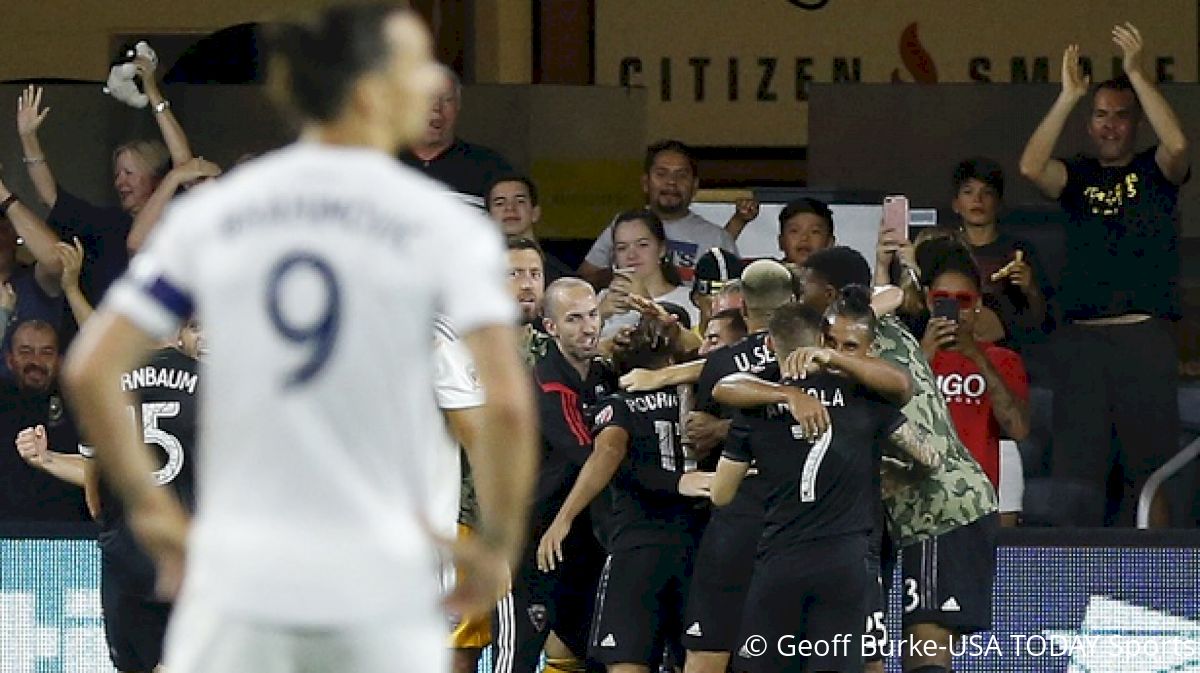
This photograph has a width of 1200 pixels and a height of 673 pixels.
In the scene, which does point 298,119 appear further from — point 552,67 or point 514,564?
point 552,67

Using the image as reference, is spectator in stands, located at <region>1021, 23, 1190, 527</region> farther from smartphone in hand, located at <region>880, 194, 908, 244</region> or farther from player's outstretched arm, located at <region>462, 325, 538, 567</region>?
player's outstretched arm, located at <region>462, 325, 538, 567</region>

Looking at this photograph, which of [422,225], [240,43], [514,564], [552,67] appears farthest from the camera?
[552,67]

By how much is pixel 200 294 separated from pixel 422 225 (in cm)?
39

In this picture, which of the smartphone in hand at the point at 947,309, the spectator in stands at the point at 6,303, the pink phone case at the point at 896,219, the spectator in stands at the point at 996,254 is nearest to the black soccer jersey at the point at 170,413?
the spectator in stands at the point at 6,303

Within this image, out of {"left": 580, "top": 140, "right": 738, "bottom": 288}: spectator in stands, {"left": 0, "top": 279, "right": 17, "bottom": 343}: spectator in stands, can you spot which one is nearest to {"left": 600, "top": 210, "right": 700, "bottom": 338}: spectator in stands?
{"left": 580, "top": 140, "right": 738, "bottom": 288}: spectator in stands

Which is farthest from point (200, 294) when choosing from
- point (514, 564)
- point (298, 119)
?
point (514, 564)

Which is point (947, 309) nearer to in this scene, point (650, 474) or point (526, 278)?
point (650, 474)

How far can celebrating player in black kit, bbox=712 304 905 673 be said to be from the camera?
28.8ft

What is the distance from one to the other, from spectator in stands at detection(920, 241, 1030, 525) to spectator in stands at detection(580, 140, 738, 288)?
1.56 meters

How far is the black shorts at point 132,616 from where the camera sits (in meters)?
9.52

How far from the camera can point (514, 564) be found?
10.2m

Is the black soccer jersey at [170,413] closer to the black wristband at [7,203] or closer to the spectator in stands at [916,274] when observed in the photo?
the spectator in stands at [916,274]

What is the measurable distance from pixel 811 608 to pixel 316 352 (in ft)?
16.1

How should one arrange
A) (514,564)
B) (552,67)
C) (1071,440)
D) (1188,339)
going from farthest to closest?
(552,67) < (1188,339) < (1071,440) < (514,564)
